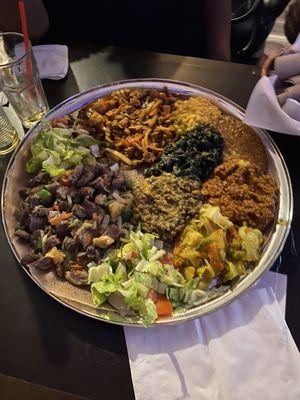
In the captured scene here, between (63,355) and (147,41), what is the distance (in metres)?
1.70

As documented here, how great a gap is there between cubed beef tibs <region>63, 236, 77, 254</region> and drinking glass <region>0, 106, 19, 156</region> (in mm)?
569

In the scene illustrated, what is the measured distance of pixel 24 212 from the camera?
138cm

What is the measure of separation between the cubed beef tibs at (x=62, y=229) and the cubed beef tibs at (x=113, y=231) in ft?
0.44

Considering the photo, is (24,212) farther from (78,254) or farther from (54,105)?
(54,105)

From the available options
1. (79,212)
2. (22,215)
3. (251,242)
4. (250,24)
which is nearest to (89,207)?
(79,212)

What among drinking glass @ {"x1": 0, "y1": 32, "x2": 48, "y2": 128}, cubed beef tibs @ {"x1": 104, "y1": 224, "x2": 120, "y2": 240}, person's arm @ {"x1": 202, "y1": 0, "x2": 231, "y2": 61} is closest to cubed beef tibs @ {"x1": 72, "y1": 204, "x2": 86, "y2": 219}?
cubed beef tibs @ {"x1": 104, "y1": 224, "x2": 120, "y2": 240}

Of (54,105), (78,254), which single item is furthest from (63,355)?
(54,105)

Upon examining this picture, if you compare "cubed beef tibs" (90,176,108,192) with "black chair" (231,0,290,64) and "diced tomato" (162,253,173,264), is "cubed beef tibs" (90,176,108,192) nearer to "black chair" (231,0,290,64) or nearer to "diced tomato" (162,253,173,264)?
"diced tomato" (162,253,173,264)

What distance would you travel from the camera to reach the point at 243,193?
136cm

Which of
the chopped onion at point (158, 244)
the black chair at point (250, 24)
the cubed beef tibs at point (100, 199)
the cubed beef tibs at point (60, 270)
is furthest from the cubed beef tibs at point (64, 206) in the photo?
the black chair at point (250, 24)

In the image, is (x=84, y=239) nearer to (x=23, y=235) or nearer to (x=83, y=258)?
(x=83, y=258)

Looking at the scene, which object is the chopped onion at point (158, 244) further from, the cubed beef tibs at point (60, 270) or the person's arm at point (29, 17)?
the person's arm at point (29, 17)

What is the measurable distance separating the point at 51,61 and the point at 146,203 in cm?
95

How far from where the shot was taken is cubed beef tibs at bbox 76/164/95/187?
4.66ft
